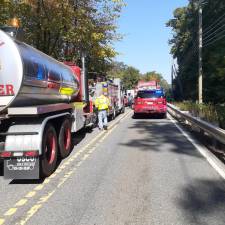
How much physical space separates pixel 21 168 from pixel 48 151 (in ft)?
4.02

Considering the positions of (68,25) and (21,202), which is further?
(68,25)

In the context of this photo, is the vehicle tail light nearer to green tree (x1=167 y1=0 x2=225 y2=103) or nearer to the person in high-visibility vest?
the person in high-visibility vest

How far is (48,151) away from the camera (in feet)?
29.2

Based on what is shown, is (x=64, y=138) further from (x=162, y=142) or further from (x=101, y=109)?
(x=101, y=109)

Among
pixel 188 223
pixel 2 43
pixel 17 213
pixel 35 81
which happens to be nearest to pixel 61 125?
pixel 35 81

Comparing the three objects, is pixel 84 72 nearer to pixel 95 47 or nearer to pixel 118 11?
pixel 95 47

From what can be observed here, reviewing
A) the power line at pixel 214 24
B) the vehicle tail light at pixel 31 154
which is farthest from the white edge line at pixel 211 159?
the power line at pixel 214 24

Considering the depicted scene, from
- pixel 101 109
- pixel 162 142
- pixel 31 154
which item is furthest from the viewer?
pixel 101 109

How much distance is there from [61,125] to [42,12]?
1483 cm

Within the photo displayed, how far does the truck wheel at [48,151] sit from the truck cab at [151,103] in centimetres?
1680

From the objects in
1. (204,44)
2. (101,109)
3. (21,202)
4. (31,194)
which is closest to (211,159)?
(31,194)

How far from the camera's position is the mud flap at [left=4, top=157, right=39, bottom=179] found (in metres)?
7.70

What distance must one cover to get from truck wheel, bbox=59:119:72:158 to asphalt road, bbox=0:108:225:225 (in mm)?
210

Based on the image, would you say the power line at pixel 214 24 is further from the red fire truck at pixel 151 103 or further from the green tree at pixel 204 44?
the red fire truck at pixel 151 103
